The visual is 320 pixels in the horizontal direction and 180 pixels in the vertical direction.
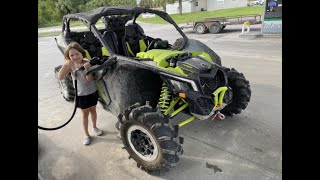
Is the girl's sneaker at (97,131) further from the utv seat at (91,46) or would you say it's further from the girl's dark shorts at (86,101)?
the utv seat at (91,46)

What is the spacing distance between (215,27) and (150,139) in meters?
14.5

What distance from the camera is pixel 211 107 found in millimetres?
3355

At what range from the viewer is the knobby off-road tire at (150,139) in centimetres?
298

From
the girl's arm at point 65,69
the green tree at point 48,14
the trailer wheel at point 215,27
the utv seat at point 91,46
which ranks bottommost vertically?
the girl's arm at point 65,69

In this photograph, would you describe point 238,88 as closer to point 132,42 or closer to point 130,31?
point 132,42

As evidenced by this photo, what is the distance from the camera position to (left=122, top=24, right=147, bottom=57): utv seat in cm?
519

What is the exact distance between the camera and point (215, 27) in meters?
16.5

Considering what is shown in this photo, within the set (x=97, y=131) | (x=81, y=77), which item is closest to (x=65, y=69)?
(x=81, y=77)

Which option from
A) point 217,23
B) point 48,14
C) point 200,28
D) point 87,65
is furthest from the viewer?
point 48,14

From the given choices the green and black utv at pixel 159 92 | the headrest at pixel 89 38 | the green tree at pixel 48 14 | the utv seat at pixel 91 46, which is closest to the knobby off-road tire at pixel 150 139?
the green and black utv at pixel 159 92

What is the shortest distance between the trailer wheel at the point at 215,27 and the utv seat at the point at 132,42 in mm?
11955

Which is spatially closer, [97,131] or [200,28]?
[97,131]
